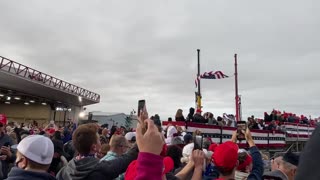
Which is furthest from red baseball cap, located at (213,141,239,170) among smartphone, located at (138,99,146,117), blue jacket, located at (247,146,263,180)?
smartphone, located at (138,99,146,117)

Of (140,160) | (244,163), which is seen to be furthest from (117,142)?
(140,160)

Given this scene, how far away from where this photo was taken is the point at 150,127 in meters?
1.68

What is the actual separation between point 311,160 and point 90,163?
108 inches

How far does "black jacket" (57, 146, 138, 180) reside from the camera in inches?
138

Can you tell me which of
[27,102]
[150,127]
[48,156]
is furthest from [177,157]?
[27,102]

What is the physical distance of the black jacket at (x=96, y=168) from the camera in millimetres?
3496

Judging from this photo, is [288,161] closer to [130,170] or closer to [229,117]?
[130,170]

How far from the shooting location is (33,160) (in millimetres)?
2938

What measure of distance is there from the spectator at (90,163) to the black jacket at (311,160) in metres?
2.57

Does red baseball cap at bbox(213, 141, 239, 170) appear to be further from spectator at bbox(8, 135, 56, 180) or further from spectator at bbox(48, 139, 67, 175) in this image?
spectator at bbox(48, 139, 67, 175)

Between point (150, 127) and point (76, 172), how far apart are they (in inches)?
85.2

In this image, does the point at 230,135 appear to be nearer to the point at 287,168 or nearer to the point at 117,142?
the point at 117,142

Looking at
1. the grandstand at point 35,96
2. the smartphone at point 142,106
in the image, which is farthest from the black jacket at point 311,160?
the grandstand at point 35,96

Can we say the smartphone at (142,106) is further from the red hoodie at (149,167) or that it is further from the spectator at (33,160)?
the spectator at (33,160)
